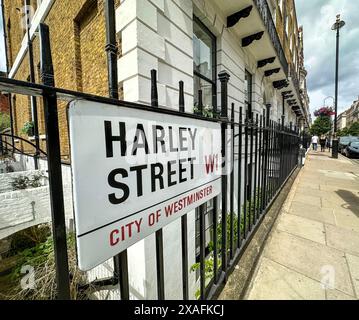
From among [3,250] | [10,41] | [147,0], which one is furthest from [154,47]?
[10,41]

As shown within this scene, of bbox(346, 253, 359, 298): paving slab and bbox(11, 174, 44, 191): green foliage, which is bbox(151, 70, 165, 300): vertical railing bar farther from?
bbox(11, 174, 44, 191): green foliage

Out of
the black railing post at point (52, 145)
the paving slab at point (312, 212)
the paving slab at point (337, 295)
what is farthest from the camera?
the paving slab at point (312, 212)

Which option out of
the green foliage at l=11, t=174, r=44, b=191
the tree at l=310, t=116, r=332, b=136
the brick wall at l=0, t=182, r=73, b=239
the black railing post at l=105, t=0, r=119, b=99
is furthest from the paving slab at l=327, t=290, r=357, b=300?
the tree at l=310, t=116, r=332, b=136

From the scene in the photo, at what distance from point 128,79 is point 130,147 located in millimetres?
2309

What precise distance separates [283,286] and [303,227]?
154cm

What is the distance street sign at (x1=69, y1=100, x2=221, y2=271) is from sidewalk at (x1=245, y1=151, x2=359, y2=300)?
61.2 inches

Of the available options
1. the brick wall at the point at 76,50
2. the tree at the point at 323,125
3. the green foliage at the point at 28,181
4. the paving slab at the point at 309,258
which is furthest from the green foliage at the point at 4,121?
the tree at the point at 323,125

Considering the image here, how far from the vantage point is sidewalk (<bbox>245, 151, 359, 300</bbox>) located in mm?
1915

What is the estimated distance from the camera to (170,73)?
133 inches

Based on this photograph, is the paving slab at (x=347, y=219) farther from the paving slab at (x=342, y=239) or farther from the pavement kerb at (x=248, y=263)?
the pavement kerb at (x=248, y=263)

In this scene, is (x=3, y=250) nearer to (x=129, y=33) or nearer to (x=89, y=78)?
(x=89, y=78)

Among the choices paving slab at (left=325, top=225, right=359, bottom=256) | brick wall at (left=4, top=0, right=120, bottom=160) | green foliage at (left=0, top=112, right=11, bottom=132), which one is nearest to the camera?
paving slab at (left=325, top=225, right=359, bottom=256)

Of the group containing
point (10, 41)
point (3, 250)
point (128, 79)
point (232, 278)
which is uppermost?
point (10, 41)

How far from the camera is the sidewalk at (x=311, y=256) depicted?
1.92 m
